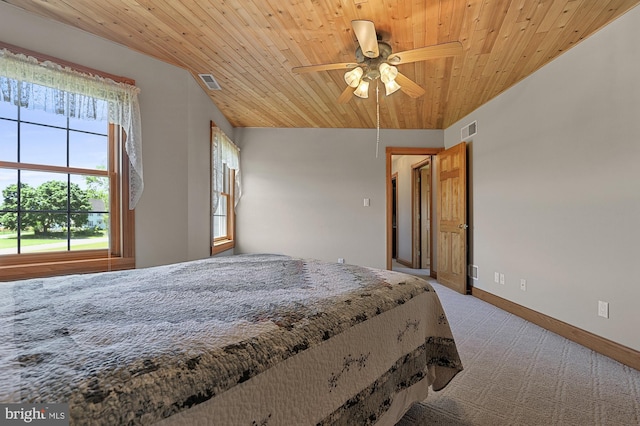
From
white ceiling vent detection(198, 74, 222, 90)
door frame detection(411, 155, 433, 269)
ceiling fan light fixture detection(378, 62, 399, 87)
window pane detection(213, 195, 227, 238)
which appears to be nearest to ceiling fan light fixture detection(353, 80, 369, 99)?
ceiling fan light fixture detection(378, 62, 399, 87)

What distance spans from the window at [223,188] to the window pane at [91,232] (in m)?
1.22

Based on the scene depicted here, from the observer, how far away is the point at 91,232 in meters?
2.45

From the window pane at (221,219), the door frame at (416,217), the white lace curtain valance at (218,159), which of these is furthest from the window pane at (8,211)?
the door frame at (416,217)

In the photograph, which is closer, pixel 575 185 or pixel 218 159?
pixel 575 185

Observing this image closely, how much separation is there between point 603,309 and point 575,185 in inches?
39.1

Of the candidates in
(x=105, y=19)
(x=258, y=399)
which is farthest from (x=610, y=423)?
(x=105, y=19)

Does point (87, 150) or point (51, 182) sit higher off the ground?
point (87, 150)

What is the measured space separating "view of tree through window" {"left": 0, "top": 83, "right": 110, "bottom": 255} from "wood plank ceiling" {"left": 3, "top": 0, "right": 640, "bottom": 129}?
0.78 meters

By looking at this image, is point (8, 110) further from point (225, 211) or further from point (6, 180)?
point (225, 211)

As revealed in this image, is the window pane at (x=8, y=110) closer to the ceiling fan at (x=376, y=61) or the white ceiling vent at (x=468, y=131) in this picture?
the ceiling fan at (x=376, y=61)

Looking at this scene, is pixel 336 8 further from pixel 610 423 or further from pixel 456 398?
pixel 610 423

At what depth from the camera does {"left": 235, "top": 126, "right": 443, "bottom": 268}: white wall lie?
15.5ft

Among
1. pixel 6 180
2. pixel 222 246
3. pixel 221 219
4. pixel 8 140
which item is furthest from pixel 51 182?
pixel 221 219

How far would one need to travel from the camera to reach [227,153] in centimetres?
412
